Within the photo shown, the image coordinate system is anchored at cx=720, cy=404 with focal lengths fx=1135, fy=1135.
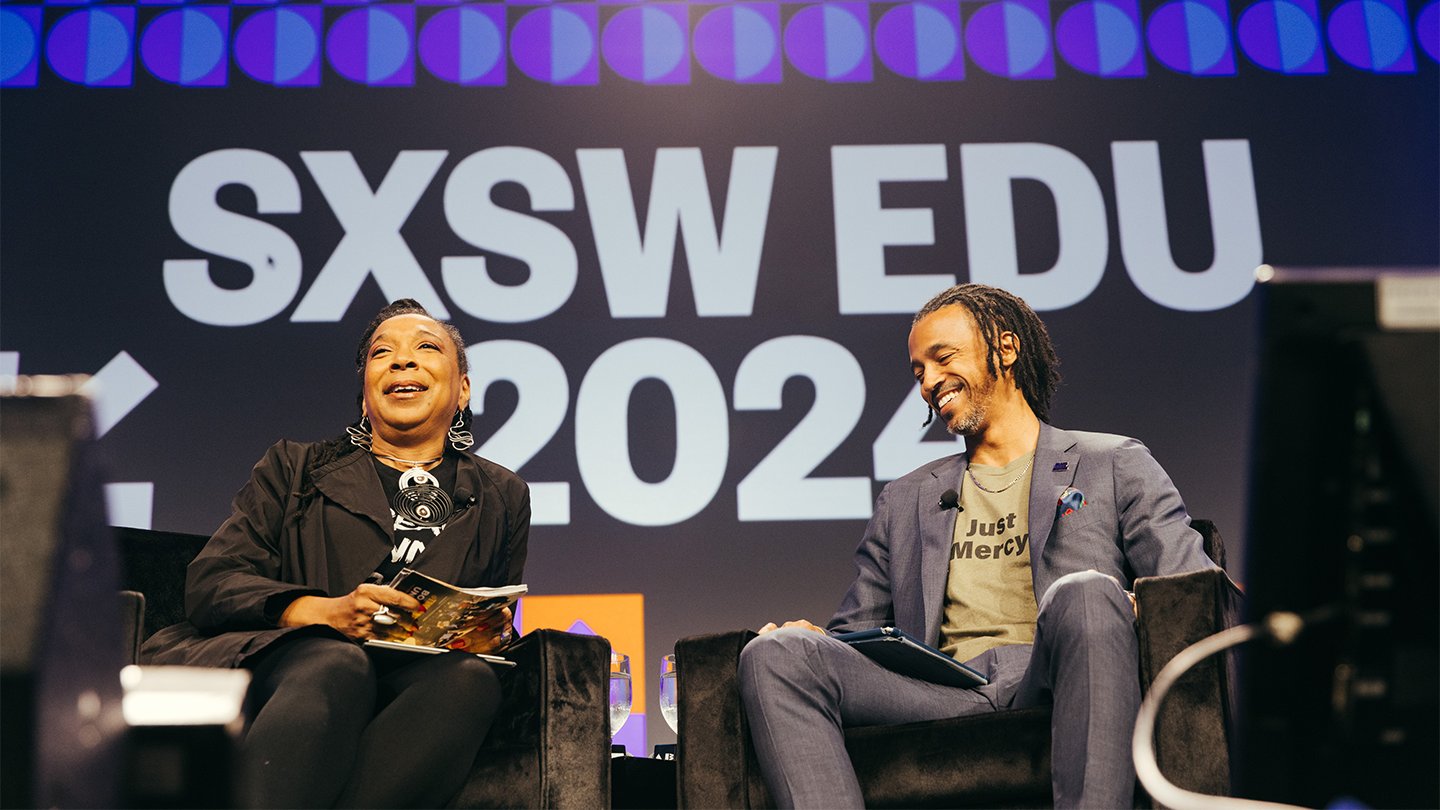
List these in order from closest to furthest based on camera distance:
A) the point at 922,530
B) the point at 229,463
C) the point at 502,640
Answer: the point at 502,640 < the point at 922,530 < the point at 229,463

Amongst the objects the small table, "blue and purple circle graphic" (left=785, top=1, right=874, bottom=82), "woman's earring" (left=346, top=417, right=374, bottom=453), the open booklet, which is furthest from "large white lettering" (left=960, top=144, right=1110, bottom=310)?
the open booklet

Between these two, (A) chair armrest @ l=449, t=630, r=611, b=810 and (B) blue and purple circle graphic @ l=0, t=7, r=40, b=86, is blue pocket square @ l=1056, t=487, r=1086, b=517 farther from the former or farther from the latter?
(B) blue and purple circle graphic @ l=0, t=7, r=40, b=86

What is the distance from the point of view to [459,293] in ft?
12.4

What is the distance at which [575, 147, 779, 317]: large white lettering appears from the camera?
3.81 m

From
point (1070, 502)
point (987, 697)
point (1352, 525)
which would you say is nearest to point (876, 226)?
point (1070, 502)

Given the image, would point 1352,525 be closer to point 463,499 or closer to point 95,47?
point 463,499

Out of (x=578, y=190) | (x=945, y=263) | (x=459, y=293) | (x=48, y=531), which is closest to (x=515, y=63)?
(x=578, y=190)

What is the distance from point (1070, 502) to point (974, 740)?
22.7 inches

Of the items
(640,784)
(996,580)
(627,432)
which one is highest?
(627,432)

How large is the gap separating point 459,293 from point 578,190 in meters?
→ 0.53

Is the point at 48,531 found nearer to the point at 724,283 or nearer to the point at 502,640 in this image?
the point at 502,640

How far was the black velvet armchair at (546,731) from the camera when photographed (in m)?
2.21

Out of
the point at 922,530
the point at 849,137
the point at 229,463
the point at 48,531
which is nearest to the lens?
the point at 48,531

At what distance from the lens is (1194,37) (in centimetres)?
399
